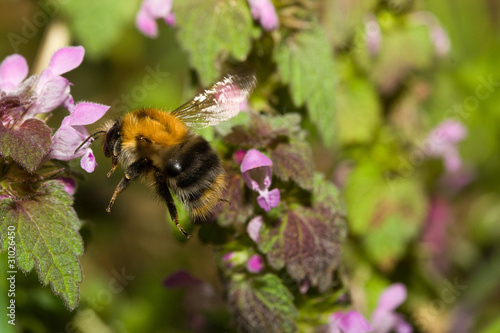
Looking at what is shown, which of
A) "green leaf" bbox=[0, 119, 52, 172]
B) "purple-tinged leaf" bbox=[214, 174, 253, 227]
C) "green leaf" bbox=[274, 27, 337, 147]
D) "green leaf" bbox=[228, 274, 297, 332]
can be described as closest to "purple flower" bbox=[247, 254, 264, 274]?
"green leaf" bbox=[228, 274, 297, 332]

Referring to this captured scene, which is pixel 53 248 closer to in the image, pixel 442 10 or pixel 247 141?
pixel 247 141

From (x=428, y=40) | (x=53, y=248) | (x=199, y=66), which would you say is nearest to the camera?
(x=53, y=248)

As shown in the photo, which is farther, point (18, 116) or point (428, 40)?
Result: point (428, 40)

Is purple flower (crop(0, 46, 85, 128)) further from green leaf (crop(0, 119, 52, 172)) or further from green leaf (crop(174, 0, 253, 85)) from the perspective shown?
green leaf (crop(174, 0, 253, 85))

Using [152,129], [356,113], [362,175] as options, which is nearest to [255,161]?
[152,129]

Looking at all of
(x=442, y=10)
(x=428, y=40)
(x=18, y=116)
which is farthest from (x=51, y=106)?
(x=442, y=10)

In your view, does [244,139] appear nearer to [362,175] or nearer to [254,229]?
[254,229]

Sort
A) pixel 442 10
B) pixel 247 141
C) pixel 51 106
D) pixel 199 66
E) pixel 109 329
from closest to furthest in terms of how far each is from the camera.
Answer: pixel 51 106
pixel 247 141
pixel 199 66
pixel 109 329
pixel 442 10
